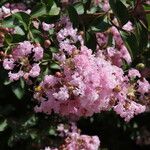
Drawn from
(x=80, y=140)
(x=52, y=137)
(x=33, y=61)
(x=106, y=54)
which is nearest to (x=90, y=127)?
(x=52, y=137)

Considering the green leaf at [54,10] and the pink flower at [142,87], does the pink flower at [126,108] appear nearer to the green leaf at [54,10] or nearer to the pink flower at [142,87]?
the pink flower at [142,87]

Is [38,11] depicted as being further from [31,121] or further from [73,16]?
[31,121]

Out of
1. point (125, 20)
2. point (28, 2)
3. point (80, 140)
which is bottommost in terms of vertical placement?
point (80, 140)

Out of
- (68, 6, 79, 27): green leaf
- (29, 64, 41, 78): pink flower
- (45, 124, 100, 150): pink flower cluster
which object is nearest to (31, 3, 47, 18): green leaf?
(68, 6, 79, 27): green leaf

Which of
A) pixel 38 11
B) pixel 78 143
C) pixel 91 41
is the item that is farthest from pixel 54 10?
pixel 78 143

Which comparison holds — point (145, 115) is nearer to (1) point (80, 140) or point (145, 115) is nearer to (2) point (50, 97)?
(1) point (80, 140)

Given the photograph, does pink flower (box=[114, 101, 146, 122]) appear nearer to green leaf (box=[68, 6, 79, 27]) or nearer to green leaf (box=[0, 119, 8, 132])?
green leaf (box=[68, 6, 79, 27])
